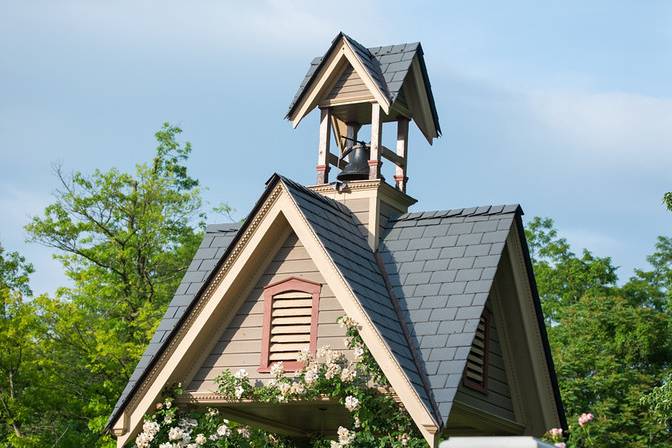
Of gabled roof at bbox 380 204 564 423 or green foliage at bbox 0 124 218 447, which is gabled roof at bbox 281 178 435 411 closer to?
gabled roof at bbox 380 204 564 423

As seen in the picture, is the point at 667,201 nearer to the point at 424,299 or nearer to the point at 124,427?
the point at 424,299

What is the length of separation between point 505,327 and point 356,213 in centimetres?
269

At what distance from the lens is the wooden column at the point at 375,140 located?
1759 cm

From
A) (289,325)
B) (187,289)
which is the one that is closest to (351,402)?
(289,325)

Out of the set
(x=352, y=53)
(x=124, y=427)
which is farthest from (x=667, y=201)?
(x=124, y=427)

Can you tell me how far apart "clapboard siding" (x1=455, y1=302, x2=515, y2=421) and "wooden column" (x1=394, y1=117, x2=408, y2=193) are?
271 centimetres

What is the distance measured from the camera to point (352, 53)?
1802 cm

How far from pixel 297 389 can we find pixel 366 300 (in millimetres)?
1402

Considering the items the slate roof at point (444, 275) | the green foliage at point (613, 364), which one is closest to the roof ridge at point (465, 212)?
the slate roof at point (444, 275)

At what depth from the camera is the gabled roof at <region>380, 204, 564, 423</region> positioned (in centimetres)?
1481

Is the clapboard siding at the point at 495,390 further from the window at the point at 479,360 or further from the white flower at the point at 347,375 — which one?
the white flower at the point at 347,375

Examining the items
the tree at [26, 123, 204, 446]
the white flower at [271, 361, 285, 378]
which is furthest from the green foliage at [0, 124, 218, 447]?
the white flower at [271, 361, 285, 378]

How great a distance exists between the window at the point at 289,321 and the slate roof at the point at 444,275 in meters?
1.24

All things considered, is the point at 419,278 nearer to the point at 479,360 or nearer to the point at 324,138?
the point at 479,360
